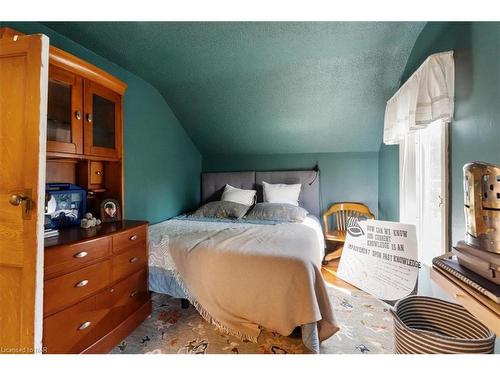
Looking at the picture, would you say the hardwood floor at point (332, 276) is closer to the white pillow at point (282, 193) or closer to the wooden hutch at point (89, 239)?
the white pillow at point (282, 193)

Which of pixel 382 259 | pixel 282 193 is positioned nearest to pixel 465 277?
pixel 382 259

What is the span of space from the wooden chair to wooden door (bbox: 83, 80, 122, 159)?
8.59 feet

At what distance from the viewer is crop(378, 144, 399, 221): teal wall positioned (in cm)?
262

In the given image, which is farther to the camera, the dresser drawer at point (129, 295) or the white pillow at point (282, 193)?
the white pillow at point (282, 193)

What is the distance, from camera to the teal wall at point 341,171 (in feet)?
10.8

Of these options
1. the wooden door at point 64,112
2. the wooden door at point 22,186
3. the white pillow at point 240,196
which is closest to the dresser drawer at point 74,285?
the wooden door at point 22,186

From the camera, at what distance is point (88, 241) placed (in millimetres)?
1344

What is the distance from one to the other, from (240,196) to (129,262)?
181 centimetres

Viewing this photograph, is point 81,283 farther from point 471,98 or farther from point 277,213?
point 471,98

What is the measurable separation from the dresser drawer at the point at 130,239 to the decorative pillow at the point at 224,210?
1142 millimetres

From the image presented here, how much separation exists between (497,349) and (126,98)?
321 cm

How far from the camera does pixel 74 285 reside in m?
1.28
